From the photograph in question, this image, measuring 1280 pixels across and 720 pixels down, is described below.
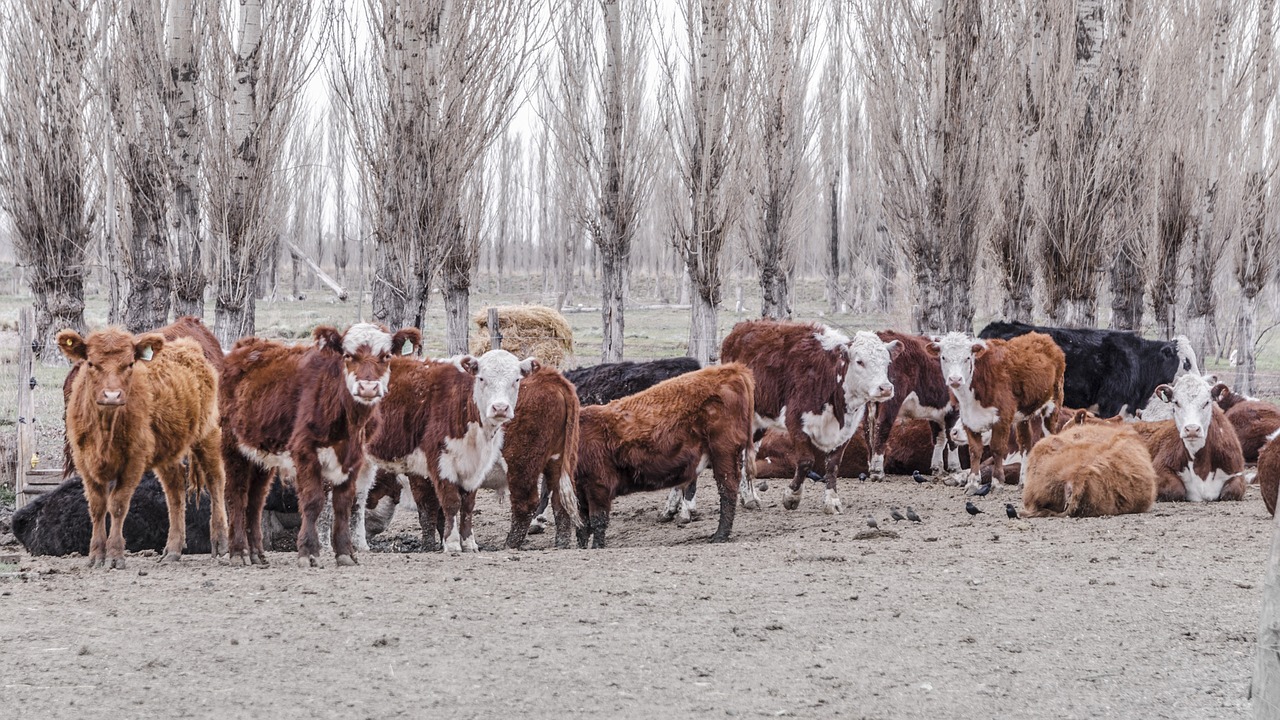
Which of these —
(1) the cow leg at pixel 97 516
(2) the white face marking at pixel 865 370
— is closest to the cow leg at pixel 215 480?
(1) the cow leg at pixel 97 516

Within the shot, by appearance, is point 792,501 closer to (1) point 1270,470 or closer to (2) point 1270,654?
(1) point 1270,470

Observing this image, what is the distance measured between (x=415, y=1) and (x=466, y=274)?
12.8 feet

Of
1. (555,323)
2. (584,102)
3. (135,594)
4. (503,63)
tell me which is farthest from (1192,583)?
(555,323)

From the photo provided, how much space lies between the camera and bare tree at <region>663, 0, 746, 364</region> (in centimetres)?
1595

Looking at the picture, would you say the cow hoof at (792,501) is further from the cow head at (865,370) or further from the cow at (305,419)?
the cow at (305,419)

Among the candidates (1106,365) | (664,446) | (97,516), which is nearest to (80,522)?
(97,516)

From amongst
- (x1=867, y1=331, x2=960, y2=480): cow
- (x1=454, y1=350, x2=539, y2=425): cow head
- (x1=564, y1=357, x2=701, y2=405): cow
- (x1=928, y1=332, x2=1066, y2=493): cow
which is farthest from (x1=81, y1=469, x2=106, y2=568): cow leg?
(x1=867, y1=331, x2=960, y2=480): cow

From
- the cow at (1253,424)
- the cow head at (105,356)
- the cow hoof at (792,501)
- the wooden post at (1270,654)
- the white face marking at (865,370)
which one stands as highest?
the cow head at (105,356)

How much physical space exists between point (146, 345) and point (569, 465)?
3227mm

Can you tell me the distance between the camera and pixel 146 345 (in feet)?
23.7

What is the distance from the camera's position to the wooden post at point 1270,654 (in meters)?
3.96

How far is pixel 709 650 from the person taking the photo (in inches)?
215

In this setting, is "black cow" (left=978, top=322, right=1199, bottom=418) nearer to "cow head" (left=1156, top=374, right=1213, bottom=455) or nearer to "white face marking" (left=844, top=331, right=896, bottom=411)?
"cow head" (left=1156, top=374, right=1213, bottom=455)

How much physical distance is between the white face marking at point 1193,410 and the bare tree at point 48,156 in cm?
1787
